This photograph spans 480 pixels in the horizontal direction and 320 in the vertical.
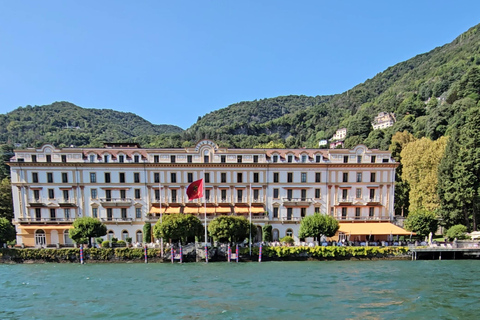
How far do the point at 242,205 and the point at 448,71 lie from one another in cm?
15484

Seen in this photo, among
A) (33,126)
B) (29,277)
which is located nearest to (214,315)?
(29,277)

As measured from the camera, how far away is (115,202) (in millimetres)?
42594

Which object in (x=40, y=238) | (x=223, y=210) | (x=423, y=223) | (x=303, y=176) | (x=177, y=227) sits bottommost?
(x=40, y=238)

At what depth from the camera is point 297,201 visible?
4394 centimetres

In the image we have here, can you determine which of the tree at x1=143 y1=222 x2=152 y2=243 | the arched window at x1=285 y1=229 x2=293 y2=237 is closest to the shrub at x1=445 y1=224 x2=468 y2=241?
the arched window at x1=285 y1=229 x2=293 y2=237

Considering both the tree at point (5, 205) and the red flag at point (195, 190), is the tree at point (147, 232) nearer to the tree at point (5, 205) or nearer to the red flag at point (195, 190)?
the red flag at point (195, 190)

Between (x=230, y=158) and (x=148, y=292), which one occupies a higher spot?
(x=230, y=158)

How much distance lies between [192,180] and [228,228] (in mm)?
10999

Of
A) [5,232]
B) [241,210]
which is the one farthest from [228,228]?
[5,232]

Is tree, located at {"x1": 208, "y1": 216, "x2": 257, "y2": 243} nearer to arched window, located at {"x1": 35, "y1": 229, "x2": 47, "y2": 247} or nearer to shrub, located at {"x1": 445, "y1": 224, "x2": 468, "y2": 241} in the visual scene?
arched window, located at {"x1": 35, "y1": 229, "x2": 47, "y2": 247}

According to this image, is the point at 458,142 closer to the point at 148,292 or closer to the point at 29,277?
the point at 148,292

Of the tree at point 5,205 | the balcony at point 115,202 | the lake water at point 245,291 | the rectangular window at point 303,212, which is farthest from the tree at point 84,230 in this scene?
the rectangular window at point 303,212

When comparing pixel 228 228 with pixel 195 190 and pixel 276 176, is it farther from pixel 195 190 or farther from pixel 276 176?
pixel 276 176

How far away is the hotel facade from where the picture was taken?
137 feet
